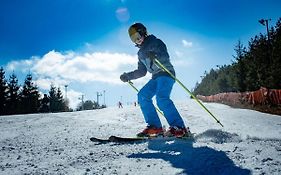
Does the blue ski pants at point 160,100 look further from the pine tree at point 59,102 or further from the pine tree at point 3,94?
the pine tree at point 59,102

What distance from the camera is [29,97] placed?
5841 cm

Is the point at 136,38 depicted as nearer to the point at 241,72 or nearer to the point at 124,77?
the point at 124,77

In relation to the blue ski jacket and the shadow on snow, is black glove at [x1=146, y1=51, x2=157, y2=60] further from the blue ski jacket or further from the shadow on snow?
the shadow on snow

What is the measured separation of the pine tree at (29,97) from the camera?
56.6m

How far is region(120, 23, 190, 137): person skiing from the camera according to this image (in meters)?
4.98

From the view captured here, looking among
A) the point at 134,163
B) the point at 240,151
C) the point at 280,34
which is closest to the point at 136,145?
the point at 134,163

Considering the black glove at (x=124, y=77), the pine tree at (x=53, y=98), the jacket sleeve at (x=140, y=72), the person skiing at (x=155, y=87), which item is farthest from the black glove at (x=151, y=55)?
the pine tree at (x=53, y=98)

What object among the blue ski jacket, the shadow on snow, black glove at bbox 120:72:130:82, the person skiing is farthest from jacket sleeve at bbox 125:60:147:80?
the shadow on snow

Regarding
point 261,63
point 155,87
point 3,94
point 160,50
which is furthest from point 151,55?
point 3,94

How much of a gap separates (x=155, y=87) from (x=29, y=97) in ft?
188

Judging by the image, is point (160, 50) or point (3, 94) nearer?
point (160, 50)

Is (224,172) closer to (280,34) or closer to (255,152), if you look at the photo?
(255,152)

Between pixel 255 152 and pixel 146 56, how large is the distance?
8.94ft

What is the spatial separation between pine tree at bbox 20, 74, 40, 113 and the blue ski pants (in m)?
54.0
